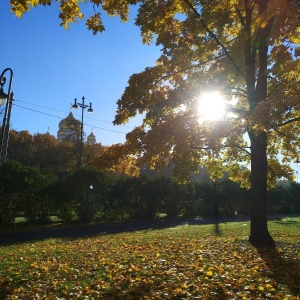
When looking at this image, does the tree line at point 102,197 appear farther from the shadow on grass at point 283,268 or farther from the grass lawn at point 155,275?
the shadow on grass at point 283,268

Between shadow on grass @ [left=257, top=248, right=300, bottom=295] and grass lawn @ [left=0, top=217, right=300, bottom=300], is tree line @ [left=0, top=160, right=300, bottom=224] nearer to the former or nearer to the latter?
grass lawn @ [left=0, top=217, right=300, bottom=300]

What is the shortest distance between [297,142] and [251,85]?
4326 mm

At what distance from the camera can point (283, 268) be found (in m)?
6.52

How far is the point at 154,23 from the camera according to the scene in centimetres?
966

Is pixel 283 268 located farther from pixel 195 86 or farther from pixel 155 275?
pixel 195 86

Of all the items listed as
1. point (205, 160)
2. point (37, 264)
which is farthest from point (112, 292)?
point (205, 160)

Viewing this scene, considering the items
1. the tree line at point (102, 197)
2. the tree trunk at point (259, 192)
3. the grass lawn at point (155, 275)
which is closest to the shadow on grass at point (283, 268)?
the grass lawn at point (155, 275)

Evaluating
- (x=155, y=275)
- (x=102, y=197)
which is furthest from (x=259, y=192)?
(x=102, y=197)

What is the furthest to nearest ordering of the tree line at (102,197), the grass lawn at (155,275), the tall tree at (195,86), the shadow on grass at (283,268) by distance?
the tree line at (102,197) < the tall tree at (195,86) < the shadow on grass at (283,268) < the grass lawn at (155,275)

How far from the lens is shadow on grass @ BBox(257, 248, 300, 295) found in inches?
215

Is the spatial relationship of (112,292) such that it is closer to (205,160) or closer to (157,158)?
(157,158)

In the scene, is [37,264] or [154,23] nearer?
[37,264]

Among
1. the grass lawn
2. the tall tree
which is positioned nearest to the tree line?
the tall tree

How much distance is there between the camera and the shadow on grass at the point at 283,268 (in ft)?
17.9
